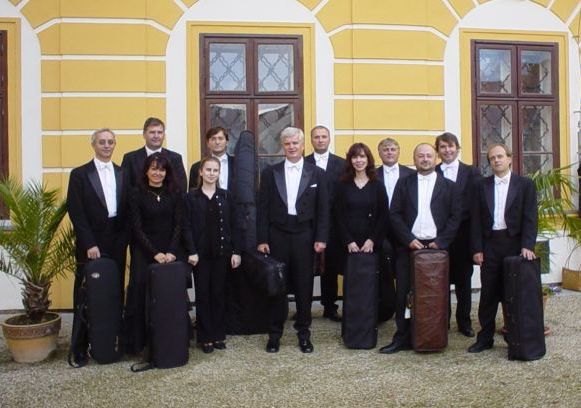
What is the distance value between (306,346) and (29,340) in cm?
215

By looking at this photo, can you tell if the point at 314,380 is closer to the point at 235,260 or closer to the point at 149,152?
the point at 235,260

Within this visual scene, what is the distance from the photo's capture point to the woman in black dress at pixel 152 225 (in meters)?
4.32

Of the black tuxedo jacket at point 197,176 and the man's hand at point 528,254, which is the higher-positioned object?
the black tuxedo jacket at point 197,176

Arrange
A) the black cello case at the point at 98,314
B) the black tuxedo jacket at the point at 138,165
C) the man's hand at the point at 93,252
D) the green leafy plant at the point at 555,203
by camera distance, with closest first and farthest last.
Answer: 1. the black cello case at the point at 98,314
2. the man's hand at the point at 93,252
3. the black tuxedo jacket at the point at 138,165
4. the green leafy plant at the point at 555,203

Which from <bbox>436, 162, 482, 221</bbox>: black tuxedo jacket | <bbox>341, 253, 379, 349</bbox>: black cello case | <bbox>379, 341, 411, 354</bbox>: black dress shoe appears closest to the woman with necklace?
<bbox>341, 253, 379, 349</bbox>: black cello case

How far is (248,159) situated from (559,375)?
3096 mm

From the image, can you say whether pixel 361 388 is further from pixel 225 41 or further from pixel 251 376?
pixel 225 41

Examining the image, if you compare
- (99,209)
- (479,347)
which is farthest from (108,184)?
(479,347)

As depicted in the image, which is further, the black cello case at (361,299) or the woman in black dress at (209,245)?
the black cello case at (361,299)

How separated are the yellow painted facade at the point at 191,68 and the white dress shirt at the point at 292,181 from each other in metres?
1.91

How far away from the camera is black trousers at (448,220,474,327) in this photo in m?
4.99

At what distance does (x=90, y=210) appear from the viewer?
4.46 meters

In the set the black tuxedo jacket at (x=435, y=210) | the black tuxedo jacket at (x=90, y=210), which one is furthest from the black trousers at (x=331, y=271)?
the black tuxedo jacket at (x=90, y=210)

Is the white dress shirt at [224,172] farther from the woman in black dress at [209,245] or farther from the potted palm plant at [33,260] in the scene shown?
the potted palm plant at [33,260]
